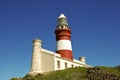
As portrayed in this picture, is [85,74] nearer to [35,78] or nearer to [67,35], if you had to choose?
[35,78]

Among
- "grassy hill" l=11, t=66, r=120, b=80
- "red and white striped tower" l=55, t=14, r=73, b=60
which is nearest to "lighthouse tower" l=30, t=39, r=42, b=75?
"grassy hill" l=11, t=66, r=120, b=80

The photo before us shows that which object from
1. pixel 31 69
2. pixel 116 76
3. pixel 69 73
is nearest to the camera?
pixel 116 76

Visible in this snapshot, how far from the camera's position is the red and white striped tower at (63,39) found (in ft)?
153

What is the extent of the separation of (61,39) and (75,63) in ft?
18.5

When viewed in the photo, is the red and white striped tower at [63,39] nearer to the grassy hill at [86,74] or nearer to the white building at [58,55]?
the white building at [58,55]

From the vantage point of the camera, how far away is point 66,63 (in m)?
46.1

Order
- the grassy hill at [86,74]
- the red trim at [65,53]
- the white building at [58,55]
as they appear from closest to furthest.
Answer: the grassy hill at [86,74]
the white building at [58,55]
the red trim at [65,53]

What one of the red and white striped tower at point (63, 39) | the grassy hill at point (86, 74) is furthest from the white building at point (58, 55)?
the grassy hill at point (86, 74)

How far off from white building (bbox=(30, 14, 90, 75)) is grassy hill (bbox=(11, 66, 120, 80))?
383 centimetres

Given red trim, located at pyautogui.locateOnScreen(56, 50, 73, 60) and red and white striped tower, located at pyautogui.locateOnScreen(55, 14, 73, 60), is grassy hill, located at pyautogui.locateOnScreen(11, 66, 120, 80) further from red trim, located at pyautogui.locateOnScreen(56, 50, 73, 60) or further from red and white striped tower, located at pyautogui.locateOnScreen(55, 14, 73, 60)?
red and white striped tower, located at pyautogui.locateOnScreen(55, 14, 73, 60)

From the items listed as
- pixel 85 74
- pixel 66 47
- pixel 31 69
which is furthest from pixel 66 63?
pixel 85 74

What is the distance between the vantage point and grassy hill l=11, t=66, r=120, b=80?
113ft

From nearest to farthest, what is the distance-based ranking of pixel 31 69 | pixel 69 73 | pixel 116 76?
1. pixel 116 76
2. pixel 69 73
3. pixel 31 69

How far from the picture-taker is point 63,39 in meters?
47.2
